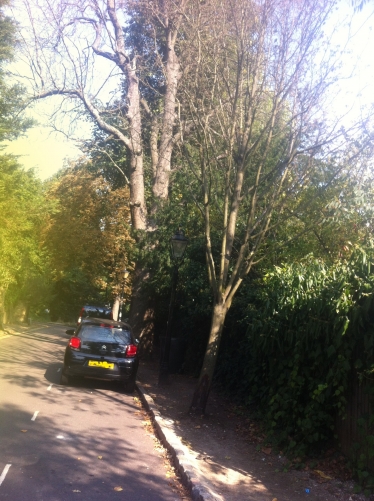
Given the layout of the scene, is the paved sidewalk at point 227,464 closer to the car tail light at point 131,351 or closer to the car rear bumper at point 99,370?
the car rear bumper at point 99,370

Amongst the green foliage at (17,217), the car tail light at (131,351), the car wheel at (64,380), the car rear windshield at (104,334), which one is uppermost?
the green foliage at (17,217)

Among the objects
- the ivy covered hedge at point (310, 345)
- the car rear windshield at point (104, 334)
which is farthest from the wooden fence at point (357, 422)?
the car rear windshield at point (104, 334)

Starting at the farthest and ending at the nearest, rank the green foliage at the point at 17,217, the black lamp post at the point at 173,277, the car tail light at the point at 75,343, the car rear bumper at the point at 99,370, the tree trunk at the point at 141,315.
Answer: the green foliage at the point at 17,217 → the tree trunk at the point at 141,315 → the black lamp post at the point at 173,277 → the car tail light at the point at 75,343 → the car rear bumper at the point at 99,370

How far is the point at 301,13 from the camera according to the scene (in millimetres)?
10609

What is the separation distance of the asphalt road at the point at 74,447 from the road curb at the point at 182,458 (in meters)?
0.22

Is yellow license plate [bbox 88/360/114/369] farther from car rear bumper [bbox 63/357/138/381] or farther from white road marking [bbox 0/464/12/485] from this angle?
white road marking [bbox 0/464/12/485]

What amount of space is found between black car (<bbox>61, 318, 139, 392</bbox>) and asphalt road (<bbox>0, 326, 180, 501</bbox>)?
1.32 ft

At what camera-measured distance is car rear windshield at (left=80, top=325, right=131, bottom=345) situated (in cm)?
1349

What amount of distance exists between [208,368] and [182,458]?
11.9ft

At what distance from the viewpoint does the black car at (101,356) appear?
1317 centimetres

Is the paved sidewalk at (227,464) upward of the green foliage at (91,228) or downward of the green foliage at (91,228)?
downward

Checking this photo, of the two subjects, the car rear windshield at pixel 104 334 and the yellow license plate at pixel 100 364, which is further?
the car rear windshield at pixel 104 334

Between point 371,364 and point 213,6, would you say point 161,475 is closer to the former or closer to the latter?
point 371,364

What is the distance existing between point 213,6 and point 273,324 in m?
6.88
